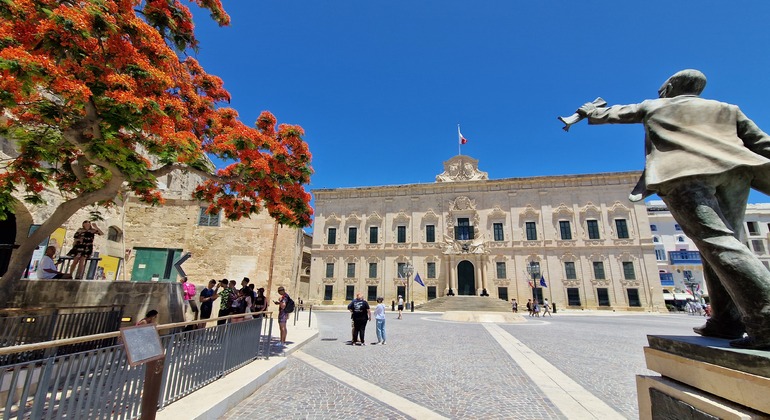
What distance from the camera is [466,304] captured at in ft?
93.1

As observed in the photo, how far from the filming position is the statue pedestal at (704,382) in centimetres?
157

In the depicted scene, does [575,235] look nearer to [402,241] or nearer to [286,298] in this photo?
[402,241]

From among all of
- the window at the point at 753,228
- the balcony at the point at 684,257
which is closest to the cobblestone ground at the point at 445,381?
the balcony at the point at 684,257

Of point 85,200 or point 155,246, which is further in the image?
point 155,246

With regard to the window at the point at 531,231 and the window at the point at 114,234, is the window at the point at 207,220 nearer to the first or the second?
the window at the point at 114,234

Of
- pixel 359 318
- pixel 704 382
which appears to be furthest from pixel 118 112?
pixel 359 318

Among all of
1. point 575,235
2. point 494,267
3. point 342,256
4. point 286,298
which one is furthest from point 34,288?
point 575,235

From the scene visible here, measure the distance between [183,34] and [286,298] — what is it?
6.67 meters

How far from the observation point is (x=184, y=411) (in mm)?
3562

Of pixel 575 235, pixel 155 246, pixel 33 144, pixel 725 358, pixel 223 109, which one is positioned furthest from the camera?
pixel 575 235

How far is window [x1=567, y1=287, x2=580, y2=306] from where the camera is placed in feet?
100.0

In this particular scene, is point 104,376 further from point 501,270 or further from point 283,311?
point 501,270

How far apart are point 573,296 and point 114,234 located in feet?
116

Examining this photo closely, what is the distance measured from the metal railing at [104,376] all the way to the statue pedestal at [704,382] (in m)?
3.87
